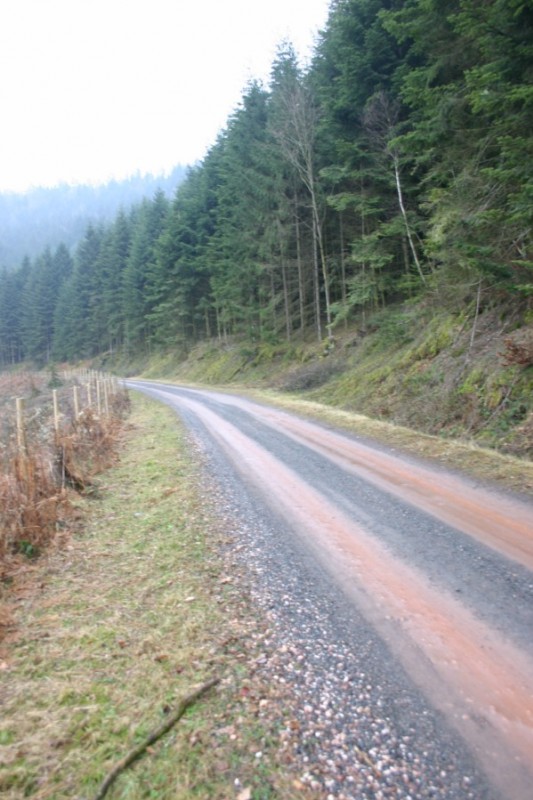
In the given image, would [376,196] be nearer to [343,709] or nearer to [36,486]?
[36,486]

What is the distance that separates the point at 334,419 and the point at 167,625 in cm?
1003

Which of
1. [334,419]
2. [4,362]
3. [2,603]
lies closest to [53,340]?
[4,362]

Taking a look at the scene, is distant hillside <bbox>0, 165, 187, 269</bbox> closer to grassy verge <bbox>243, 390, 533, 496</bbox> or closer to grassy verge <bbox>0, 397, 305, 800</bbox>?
grassy verge <bbox>243, 390, 533, 496</bbox>

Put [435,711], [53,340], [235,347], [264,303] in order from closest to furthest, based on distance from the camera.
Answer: [435,711] < [264,303] < [235,347] < [53,340]

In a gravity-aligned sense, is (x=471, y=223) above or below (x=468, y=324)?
above

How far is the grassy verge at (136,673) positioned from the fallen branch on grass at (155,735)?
0.04 metres

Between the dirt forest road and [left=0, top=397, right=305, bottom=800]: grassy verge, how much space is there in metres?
0.34

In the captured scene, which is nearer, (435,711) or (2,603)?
(435,711)

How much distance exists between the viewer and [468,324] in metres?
11.9

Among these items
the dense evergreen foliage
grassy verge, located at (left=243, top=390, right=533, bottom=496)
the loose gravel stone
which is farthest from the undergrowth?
the dense evergreen foliage

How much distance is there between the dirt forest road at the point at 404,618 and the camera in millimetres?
2303

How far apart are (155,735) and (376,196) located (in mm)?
18993

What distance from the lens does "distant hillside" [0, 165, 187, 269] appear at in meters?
143

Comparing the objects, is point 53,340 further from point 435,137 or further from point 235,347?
point 435,137
